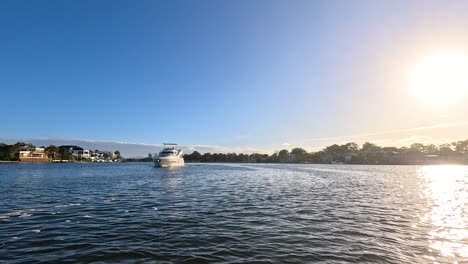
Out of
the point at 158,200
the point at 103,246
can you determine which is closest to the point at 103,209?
the point at 158,200

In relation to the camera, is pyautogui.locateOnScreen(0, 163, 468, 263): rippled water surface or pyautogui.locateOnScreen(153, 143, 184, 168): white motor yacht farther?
pyautogui.locateOnScreen(153, 143, 184, 168): white motor yacht

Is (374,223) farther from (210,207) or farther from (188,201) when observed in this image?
(188,201)

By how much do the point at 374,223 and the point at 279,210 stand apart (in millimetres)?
6817

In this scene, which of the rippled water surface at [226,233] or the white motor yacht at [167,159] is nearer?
the rippled water surface at [226,233]

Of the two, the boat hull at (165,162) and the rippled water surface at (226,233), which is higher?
the boat hull at (165,162)

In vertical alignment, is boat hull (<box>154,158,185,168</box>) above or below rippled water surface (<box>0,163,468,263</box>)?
above

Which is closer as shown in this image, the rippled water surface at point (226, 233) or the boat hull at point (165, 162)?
the rippled water surface at point (226, 233)

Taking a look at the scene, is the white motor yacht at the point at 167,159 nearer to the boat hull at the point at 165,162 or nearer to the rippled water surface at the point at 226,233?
the boat hull at the point at 165,162

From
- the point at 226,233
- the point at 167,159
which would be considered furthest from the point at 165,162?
the point at 226,233

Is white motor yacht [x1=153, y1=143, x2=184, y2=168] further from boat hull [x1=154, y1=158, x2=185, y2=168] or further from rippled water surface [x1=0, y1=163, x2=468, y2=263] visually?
rippled water surface [x1=0, y1=163, x2=468, y2=263]

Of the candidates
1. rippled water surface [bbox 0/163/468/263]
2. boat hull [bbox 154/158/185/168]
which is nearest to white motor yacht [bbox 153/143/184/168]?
boat hull [bbox 154/158/185/168]

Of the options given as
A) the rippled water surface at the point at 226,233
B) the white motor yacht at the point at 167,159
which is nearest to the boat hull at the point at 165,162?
the white motor yacht at the point at 167,159

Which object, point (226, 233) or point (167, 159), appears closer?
point (226, 233)

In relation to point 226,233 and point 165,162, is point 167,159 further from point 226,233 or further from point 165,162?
point 226,233
